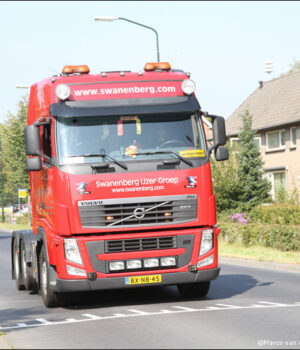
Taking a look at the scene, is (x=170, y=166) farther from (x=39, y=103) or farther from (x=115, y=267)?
(x=39, y=103)

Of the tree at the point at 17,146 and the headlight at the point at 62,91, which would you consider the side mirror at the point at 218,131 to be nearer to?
the headlight at the point at 62,91

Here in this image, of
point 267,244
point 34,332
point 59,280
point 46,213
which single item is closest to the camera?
point 34,332

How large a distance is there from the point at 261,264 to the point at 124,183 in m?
9.60

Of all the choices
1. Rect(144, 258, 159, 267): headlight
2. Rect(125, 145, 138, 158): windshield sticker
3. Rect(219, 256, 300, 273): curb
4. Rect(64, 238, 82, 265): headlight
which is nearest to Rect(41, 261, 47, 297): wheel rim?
Rect(64, 238, 82, 265): headlight

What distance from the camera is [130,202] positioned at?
12094 millimetres

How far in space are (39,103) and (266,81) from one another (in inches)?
1715

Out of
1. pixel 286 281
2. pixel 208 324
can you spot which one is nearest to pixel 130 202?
pixel 208 324

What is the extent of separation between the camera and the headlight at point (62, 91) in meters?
12.3

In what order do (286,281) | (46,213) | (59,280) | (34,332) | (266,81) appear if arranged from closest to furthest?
(34,332) < (59,280) < (46,213) < (286,281) < (266,81)

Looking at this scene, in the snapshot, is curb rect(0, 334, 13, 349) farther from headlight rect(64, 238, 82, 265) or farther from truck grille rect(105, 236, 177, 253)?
truck grille rect(105, 236, 177, 253)

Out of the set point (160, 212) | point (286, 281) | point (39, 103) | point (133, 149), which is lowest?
point (286, 281)

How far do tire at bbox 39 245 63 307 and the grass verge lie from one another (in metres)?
8.52

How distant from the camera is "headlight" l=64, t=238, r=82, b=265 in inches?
471

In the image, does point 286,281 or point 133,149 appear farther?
point 286,281
